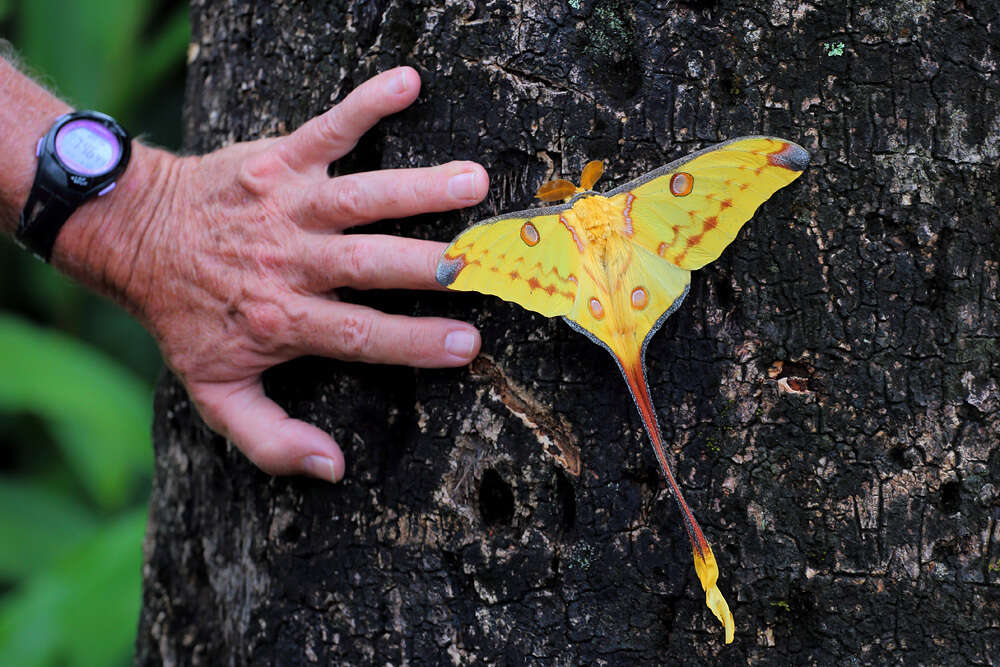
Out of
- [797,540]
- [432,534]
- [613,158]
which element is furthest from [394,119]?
[797,540]

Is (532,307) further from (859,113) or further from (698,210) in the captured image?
(859,113)

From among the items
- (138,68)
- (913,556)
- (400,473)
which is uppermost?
(400,473)

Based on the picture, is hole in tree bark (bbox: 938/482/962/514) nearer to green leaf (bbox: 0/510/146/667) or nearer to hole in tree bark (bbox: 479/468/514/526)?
hole in tree bark (bbox: 479/468/514/526)

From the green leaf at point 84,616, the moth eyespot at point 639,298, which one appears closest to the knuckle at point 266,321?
the moth eyespot at point 639,298

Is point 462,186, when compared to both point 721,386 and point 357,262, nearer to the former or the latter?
point 357,262

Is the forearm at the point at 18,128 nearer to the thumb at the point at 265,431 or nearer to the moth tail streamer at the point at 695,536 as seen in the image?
the thumb at the point at 265,431

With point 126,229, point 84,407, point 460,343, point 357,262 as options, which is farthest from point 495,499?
point 84,407
